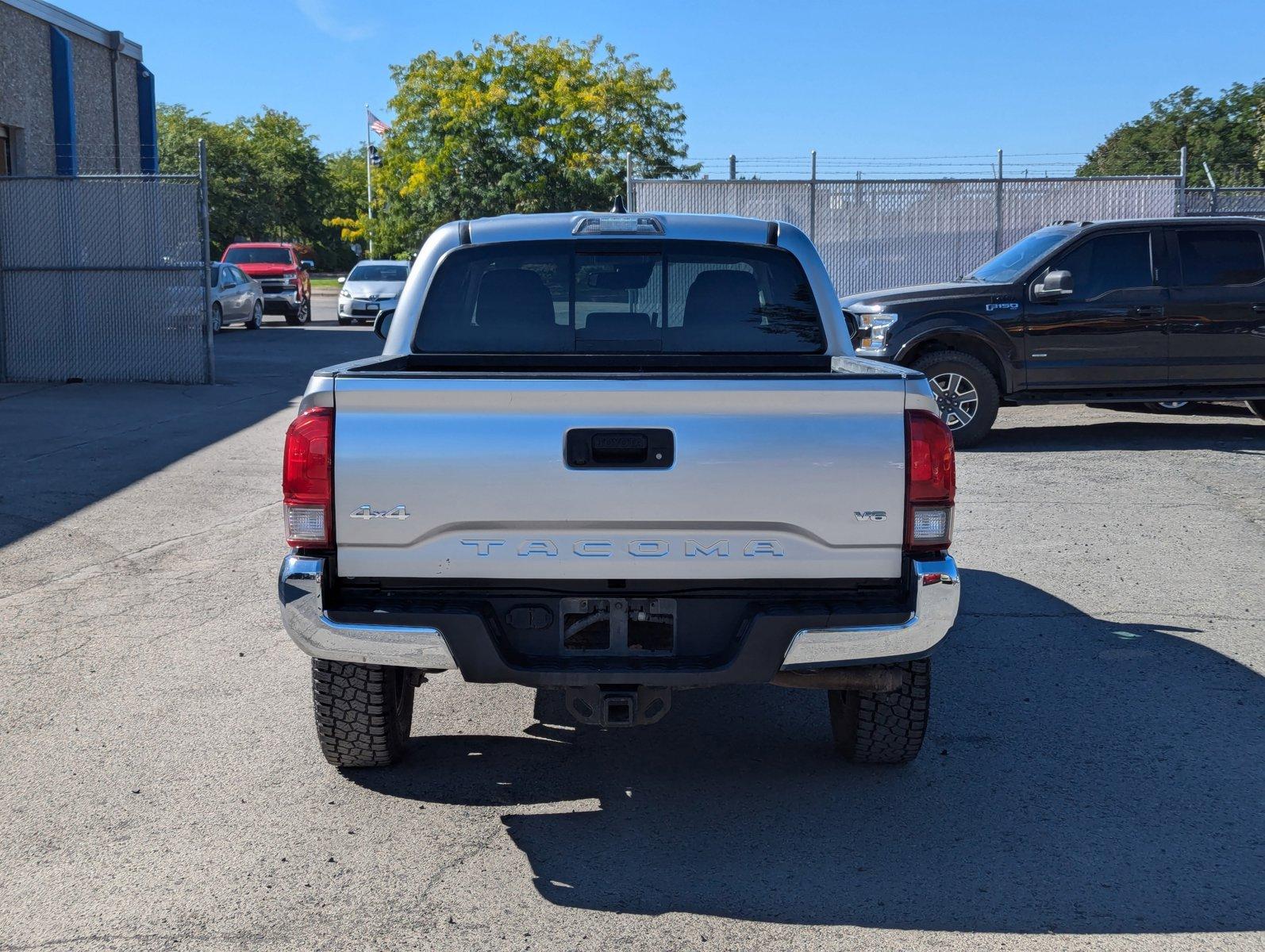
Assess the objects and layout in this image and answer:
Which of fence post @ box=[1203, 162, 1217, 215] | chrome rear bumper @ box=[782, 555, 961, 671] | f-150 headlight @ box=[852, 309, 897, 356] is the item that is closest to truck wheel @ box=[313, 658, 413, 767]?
chrome rear bumper @ box=[782, 555, 961, 671]

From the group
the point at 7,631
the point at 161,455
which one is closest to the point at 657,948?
the point at 7,631

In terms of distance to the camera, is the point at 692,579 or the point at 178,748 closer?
the point at 692,579

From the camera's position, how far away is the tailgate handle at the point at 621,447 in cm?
401

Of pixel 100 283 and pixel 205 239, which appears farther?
pixel 100 283

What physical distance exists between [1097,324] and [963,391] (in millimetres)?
1377

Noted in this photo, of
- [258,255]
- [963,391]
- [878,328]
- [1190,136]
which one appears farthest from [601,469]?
[1190,136]

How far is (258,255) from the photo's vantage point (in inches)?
1387

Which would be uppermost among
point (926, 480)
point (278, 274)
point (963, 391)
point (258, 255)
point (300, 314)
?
point (258, 255)

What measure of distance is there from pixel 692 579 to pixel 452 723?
1708mm

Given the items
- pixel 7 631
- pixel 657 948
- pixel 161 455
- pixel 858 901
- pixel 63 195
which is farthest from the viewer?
pixel 63 195

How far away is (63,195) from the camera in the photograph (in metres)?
17.8

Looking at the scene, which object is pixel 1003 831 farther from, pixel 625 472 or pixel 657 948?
pixel 625 472

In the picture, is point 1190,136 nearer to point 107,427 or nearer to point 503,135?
point 503,135

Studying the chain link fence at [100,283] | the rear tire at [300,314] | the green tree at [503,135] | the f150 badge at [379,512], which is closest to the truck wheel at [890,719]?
the f150 badge at [379,512]
